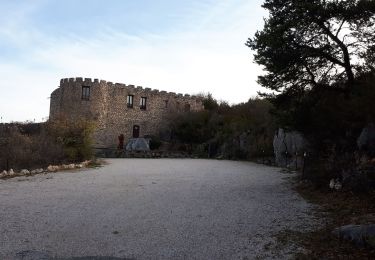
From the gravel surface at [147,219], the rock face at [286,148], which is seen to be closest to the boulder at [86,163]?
the gravel surface at [147,219]

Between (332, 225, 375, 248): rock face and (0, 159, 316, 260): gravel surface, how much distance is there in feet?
2.90

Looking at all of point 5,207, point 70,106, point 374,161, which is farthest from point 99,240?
point 70,106

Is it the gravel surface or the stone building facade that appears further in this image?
the stone building facade

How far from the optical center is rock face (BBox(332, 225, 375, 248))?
613 cm

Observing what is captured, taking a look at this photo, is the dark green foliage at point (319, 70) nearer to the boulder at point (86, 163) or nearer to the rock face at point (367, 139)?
the rock face at point (367, 139)

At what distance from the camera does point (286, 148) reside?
20.5 metres

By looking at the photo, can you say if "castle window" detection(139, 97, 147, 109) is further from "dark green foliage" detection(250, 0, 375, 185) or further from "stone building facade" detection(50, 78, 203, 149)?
"dark green foliage" detection(250, 0, 375, 185)

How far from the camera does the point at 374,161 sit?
10242 millimetres

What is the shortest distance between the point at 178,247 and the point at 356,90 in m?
7.29

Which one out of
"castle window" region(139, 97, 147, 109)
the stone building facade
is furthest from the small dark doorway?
"castle window" region(139, 97, 147, 109)

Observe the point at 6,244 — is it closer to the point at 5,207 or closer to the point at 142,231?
the point at 142,231

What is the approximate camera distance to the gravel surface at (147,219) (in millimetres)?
6422

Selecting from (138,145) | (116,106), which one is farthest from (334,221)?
(116,106)

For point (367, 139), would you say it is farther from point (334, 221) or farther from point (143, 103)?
point (143, 103)
